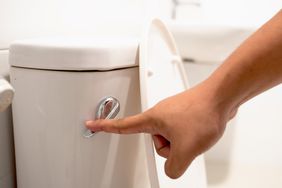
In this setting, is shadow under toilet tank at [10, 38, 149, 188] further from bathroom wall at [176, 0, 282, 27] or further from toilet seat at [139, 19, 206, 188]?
bathroom wall at [176, 0, 282, 27]

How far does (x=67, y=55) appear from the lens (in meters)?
0.46

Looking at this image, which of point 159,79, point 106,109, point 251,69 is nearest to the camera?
point 251,69

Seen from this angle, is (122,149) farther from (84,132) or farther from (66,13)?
(66,13)

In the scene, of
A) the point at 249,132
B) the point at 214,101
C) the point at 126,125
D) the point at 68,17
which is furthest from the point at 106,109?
the point at 249,132

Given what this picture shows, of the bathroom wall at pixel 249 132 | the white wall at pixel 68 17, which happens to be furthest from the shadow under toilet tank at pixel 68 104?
the bathroom wall at pixel 249 132

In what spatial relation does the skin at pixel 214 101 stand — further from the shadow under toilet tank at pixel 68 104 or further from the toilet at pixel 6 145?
the toilet at pixel 6 145

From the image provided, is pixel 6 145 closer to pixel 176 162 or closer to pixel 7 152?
pixel 7 152

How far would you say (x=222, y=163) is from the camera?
4.27 feet

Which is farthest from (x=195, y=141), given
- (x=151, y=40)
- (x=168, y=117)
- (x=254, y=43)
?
(x=151, y=40)

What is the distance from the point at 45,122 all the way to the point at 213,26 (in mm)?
528

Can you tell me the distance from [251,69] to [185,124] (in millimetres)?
119

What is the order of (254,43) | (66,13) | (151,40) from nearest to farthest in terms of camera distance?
(254,43)
(151,40)
(66,13)

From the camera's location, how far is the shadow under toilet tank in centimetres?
47

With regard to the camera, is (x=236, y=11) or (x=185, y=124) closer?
(x=185, y=124)
